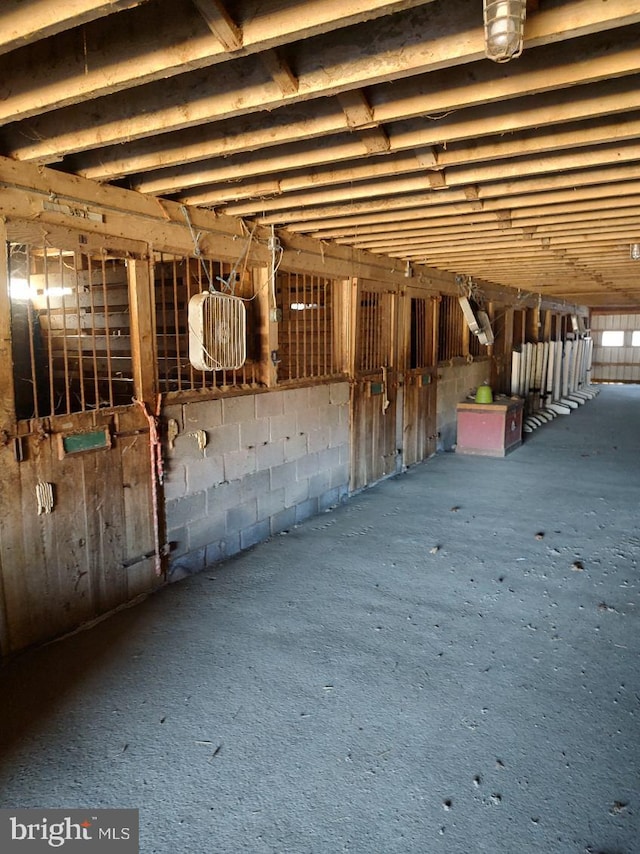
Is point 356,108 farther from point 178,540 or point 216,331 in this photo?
point 178,540

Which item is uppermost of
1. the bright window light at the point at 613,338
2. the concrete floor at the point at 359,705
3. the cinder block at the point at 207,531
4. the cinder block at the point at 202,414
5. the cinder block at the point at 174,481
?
the bright window light at the point at 613,338

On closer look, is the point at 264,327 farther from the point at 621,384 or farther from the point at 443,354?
the point at 621,384

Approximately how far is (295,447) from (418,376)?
2.52 meters

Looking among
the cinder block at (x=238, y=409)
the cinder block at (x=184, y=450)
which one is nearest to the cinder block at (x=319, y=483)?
the cinder block at (x=238, y=409)

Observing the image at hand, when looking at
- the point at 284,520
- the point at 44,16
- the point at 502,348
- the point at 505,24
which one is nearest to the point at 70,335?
the point at 284,520

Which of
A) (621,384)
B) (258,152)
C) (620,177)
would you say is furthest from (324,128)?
(621,384)

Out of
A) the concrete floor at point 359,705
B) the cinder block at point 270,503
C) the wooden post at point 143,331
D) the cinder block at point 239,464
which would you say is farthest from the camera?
the cinder block at point 270,503

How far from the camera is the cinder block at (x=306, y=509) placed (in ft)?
15.3

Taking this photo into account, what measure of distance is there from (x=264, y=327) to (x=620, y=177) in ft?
7.96

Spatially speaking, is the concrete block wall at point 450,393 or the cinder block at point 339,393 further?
Answer: the concrete block wall at point 450,393

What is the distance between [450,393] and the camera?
24.9 ft

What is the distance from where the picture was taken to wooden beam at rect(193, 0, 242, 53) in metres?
1.54

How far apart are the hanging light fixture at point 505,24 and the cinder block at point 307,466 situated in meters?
3.48

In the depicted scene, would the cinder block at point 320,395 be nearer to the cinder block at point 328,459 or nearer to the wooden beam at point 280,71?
the cinder block at point 328,459
